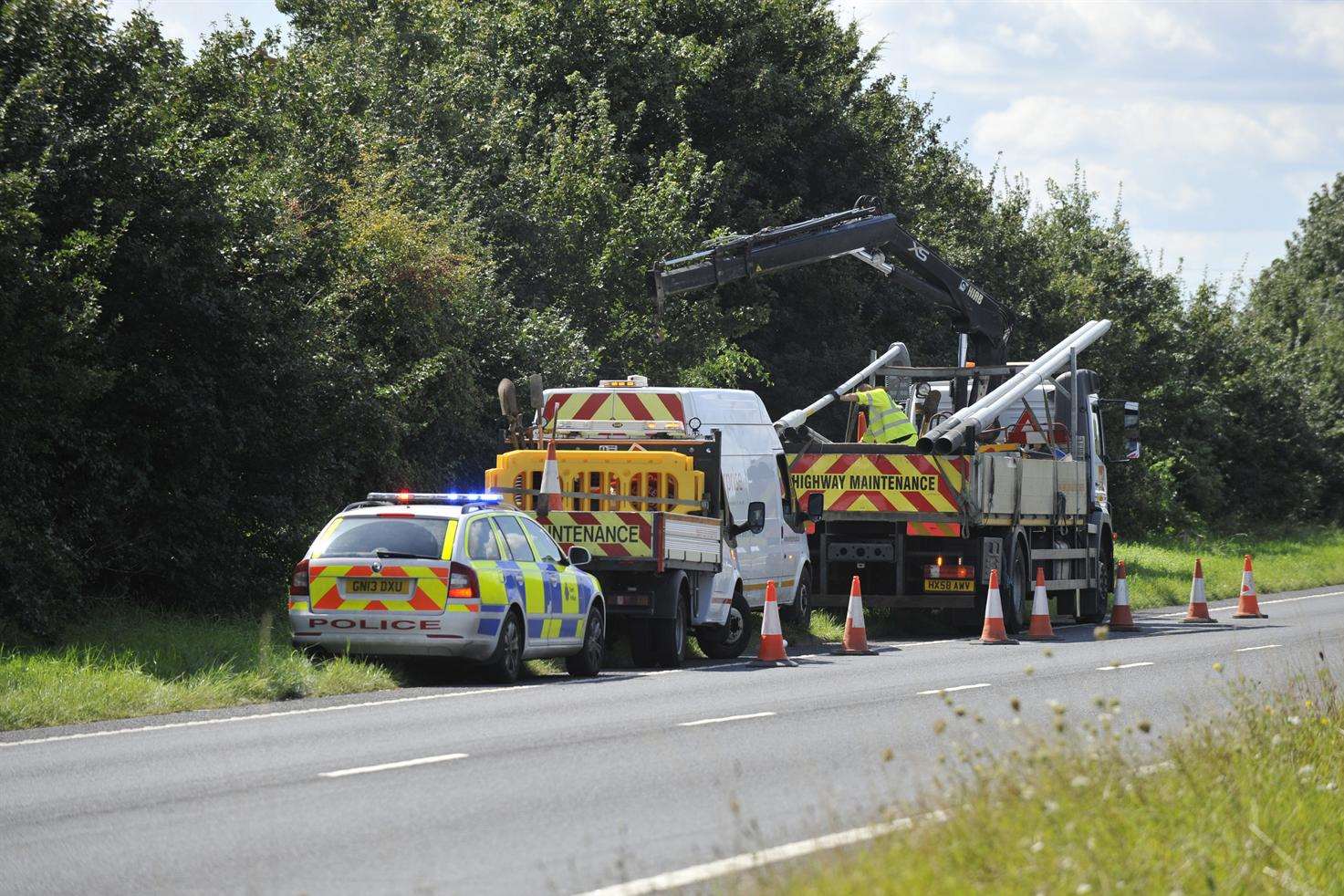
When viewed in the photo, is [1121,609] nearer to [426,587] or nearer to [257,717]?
[426,587]

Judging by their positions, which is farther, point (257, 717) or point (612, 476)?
point (612, 476)

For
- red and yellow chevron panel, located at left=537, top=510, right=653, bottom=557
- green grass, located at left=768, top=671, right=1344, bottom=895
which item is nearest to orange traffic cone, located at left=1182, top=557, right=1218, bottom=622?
red and yellow chevron panel, located at left=537, top=510, right=653, bottom=557

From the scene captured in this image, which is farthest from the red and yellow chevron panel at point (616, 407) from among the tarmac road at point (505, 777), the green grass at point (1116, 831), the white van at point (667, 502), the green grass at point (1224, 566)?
the green grass at point (1224, 566)

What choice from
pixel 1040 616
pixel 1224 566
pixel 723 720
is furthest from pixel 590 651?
pixel 1224 566

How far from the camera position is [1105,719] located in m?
7.67

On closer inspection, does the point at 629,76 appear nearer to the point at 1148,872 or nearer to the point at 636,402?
the point at 636,402

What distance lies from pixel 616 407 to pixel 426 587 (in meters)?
4.88

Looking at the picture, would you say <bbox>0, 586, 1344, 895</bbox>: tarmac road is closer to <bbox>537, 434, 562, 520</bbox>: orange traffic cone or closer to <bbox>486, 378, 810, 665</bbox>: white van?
<bbox>486, 378, 810, 665</bbox>: white van

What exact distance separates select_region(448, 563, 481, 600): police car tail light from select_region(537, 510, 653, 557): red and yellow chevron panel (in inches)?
91.5

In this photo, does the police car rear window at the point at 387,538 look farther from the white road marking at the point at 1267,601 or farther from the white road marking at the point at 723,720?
the white road marking at the point at 1267,601

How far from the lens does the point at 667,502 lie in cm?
1842

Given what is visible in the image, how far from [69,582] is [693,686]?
19.7 feet

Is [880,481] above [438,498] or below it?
above

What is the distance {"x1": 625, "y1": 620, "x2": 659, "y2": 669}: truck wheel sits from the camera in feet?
60.2
